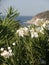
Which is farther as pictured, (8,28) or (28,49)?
(8,28)

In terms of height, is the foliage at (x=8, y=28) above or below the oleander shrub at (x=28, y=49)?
below

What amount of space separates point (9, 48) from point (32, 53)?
43cm

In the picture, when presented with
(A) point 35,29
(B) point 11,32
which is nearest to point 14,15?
(B) point 11,32

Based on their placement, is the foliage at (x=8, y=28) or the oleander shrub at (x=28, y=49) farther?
the foliage at (x=8, y=28)

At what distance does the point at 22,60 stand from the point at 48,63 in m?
0.51

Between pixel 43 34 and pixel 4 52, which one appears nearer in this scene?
pixel 4 52

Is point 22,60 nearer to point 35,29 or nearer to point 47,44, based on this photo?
point 47,44

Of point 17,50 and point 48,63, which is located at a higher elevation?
point 17,50

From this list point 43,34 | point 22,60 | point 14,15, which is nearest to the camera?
point 22,60

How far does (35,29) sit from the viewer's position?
6.26 m

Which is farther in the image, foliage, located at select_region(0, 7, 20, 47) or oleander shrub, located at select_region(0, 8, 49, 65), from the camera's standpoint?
foliage, located at select_region(0, 7, 20, 47)

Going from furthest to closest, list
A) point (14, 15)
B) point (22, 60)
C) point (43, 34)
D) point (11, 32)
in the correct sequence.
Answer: point (14, 15), point (11, 32), point (43, 34), point (22, 60)

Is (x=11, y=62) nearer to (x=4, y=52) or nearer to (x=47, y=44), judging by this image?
(x=4, y=52)

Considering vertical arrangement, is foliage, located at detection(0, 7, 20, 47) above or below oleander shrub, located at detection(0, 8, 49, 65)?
below
